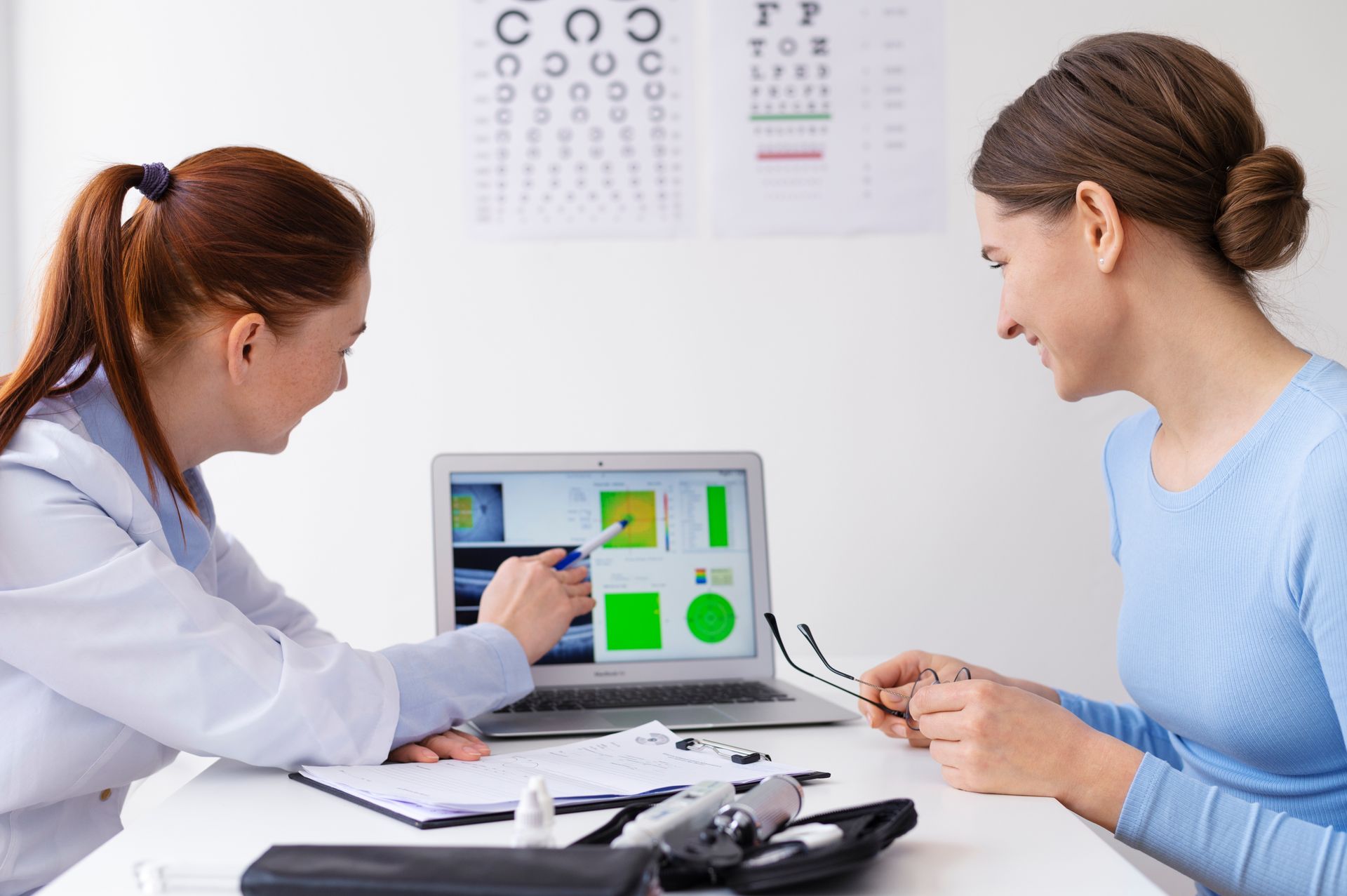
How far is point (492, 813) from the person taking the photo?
2.22 feet

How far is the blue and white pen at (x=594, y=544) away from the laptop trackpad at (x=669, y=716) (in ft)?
0.64

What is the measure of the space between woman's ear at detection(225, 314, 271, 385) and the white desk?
1.10 feet

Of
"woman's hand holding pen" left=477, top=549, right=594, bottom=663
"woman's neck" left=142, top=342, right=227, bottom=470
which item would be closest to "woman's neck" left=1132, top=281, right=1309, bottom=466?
→ "woman's hand holding pen" left=477, top=549, right=594, bottom=663

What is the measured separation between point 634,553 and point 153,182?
0.65m

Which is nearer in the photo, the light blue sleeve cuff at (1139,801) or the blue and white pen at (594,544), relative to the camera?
the light blue sleeve cuff at (1139,801)

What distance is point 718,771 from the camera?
778mm

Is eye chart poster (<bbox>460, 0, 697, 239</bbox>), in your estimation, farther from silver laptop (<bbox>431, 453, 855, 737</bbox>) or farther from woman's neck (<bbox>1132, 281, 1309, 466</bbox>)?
woman's neck (<bbox>1132, 281, 1309, 466</bbox>)

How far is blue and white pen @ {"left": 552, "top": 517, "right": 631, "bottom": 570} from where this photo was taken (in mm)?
1220

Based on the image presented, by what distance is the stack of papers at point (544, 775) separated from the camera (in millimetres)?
705

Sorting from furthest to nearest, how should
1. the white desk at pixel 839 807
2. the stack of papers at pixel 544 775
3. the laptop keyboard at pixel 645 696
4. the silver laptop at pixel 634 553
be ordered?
the silver laptop at pixel 634 553 → the laptop keyboard at pixel 645 696 → the stack of papers at pixel 544 775 → the white desk at pixel 839 807

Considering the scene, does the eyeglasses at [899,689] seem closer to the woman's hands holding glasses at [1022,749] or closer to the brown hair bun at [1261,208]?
the woman's hands holding glasses at [1022,749]

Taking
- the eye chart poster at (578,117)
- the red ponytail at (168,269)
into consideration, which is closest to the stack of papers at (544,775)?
the red ponytail at (168,269)

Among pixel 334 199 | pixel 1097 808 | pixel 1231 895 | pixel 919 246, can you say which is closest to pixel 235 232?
pixel 334 199

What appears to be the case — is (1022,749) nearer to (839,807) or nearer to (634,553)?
(839,807)
